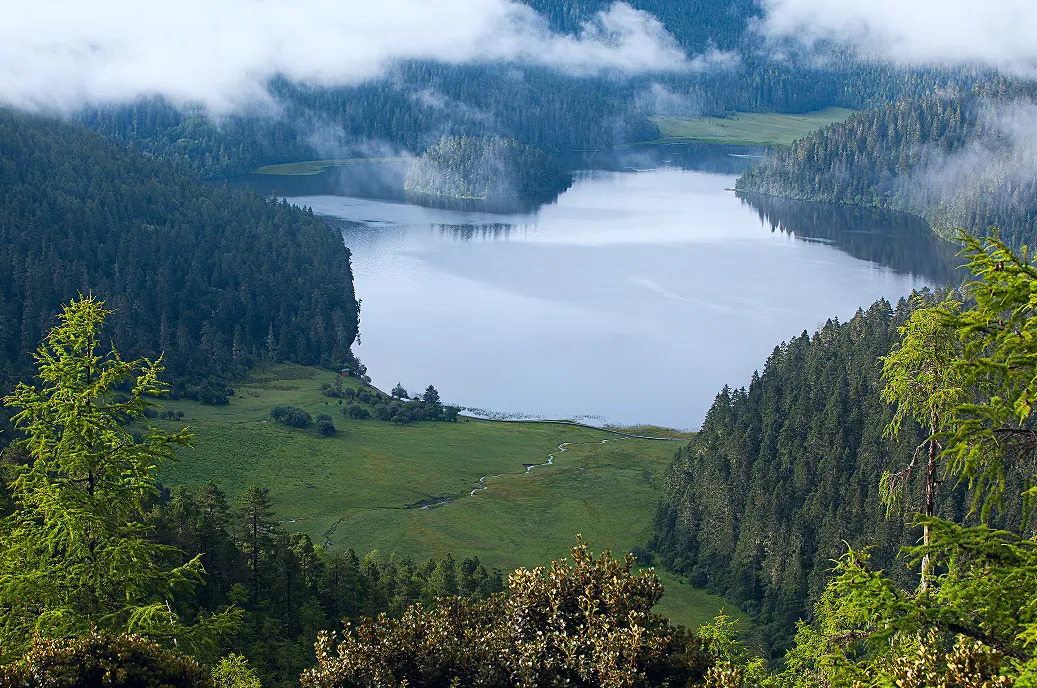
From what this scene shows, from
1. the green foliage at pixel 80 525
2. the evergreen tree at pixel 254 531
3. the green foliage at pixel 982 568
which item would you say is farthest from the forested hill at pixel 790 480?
the green foliage at pixel 80 525

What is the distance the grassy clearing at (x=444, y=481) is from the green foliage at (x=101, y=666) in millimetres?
63879

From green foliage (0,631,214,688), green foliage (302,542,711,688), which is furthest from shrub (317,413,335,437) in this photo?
green foliage (0,631,214,688)

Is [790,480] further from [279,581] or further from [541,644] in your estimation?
[541,644]

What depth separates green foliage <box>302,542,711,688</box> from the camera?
2861cm

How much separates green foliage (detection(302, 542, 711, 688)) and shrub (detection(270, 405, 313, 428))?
105233mm

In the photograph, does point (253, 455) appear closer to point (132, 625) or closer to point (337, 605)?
point (337, 605)

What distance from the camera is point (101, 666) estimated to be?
24.7m

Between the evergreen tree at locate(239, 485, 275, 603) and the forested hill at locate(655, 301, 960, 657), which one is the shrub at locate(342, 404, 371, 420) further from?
the evergreen tree at locate(239, 485, 275, 603)

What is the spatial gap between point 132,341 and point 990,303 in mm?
165287

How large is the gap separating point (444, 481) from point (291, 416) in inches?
A: 1060

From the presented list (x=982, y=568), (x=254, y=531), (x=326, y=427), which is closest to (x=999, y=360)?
(x=982, y=568)

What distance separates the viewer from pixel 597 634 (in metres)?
30.0

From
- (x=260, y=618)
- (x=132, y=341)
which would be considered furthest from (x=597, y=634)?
Result: (x=132, y=341)

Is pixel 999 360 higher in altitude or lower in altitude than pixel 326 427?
higher
